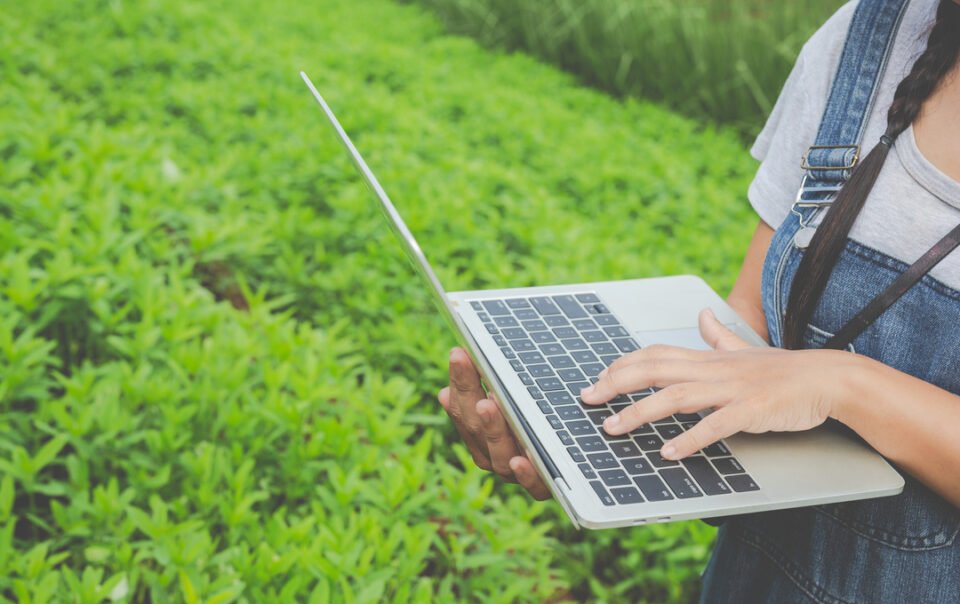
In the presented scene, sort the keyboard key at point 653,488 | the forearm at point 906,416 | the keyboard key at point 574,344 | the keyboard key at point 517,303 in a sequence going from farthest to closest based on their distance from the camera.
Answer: the keyboard key at point 517,303 → the keyboard key at point 574,344 → the keyboard key at point 653,488 → the forearm at point 906,416

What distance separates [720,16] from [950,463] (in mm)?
6284

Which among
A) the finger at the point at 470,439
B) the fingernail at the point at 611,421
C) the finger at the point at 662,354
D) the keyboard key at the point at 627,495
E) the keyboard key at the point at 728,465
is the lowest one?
the finger at the point at 470,439

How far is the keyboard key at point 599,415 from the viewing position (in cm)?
131

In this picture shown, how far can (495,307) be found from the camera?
1615 mm

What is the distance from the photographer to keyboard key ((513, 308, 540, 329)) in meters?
1.60

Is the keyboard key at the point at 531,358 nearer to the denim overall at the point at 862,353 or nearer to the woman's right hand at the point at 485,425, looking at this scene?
the woman's right hand at the point at 485,425

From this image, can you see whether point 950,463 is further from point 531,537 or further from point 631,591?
point 631,591

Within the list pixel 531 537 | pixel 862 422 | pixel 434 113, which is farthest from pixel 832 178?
pixel 434 113

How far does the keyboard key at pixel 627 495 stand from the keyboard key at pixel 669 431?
142 millimetres

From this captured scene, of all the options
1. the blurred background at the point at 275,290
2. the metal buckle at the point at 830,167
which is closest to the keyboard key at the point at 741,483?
the metal buckle at the point at 830,167

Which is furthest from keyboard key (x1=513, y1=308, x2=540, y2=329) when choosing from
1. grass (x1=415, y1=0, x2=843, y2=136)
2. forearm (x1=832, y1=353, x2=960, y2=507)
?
grass (x1=415, y1=0, x2=843, y2=136)

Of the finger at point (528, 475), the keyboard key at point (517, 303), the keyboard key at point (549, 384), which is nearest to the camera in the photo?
the finger at point (528, 475)

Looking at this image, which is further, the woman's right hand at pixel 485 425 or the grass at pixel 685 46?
the grass at pixel 685 46

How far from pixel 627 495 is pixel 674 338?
46cm
